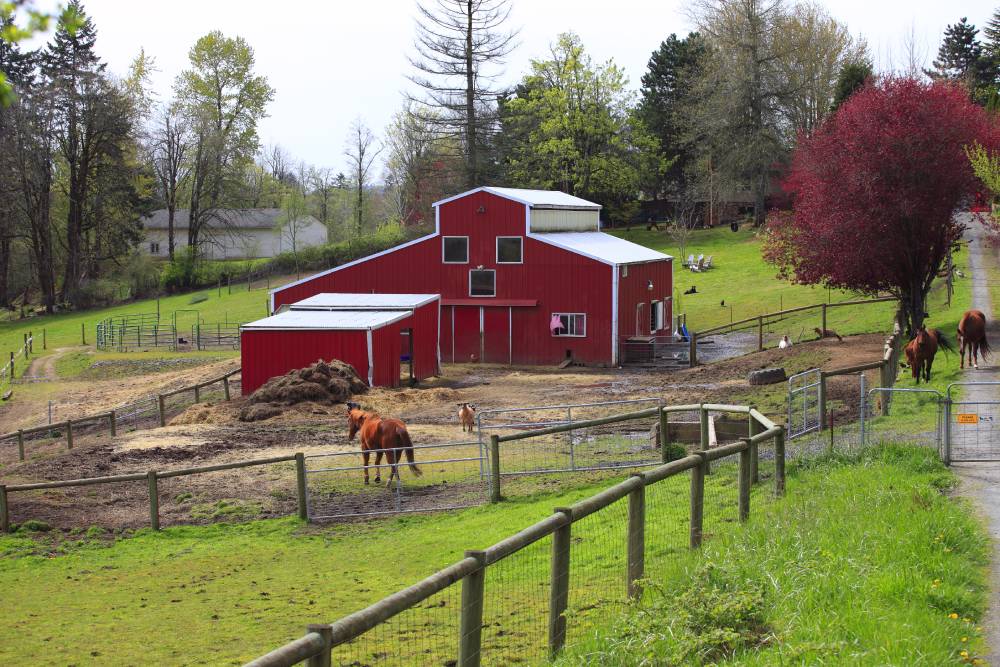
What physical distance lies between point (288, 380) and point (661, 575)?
2239cm

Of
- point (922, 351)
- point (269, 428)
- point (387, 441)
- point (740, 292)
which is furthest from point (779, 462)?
point (740, 292)

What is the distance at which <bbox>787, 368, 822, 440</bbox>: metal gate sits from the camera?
17.4 m

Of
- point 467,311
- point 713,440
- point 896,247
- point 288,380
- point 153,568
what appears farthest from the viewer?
point 467,311

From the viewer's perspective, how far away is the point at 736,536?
8.99 metres

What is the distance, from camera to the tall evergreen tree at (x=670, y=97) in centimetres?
8231

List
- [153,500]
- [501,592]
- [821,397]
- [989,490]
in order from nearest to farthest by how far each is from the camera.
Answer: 1. [501,592]
2. [989,490]
3. [153,500]
4. [821,397]

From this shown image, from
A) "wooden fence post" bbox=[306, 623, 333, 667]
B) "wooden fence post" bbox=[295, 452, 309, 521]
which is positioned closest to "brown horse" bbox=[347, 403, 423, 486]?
"wooden fence post" bbox=[295, 452, 309, 521]

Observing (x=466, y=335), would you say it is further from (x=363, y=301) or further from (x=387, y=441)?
(x=387, y=441)

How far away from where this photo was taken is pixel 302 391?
95.7ft

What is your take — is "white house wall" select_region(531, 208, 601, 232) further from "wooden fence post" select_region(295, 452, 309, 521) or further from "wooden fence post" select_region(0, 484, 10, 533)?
"wooden fence post" select_region(0, 484, 10, 533)

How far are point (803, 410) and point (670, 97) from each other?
2715 inches

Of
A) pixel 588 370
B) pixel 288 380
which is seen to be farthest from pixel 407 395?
pixel 588 370

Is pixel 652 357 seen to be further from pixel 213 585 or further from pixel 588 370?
pixel 213 585

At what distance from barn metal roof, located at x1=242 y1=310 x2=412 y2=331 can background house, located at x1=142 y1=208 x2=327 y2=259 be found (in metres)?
45.9
